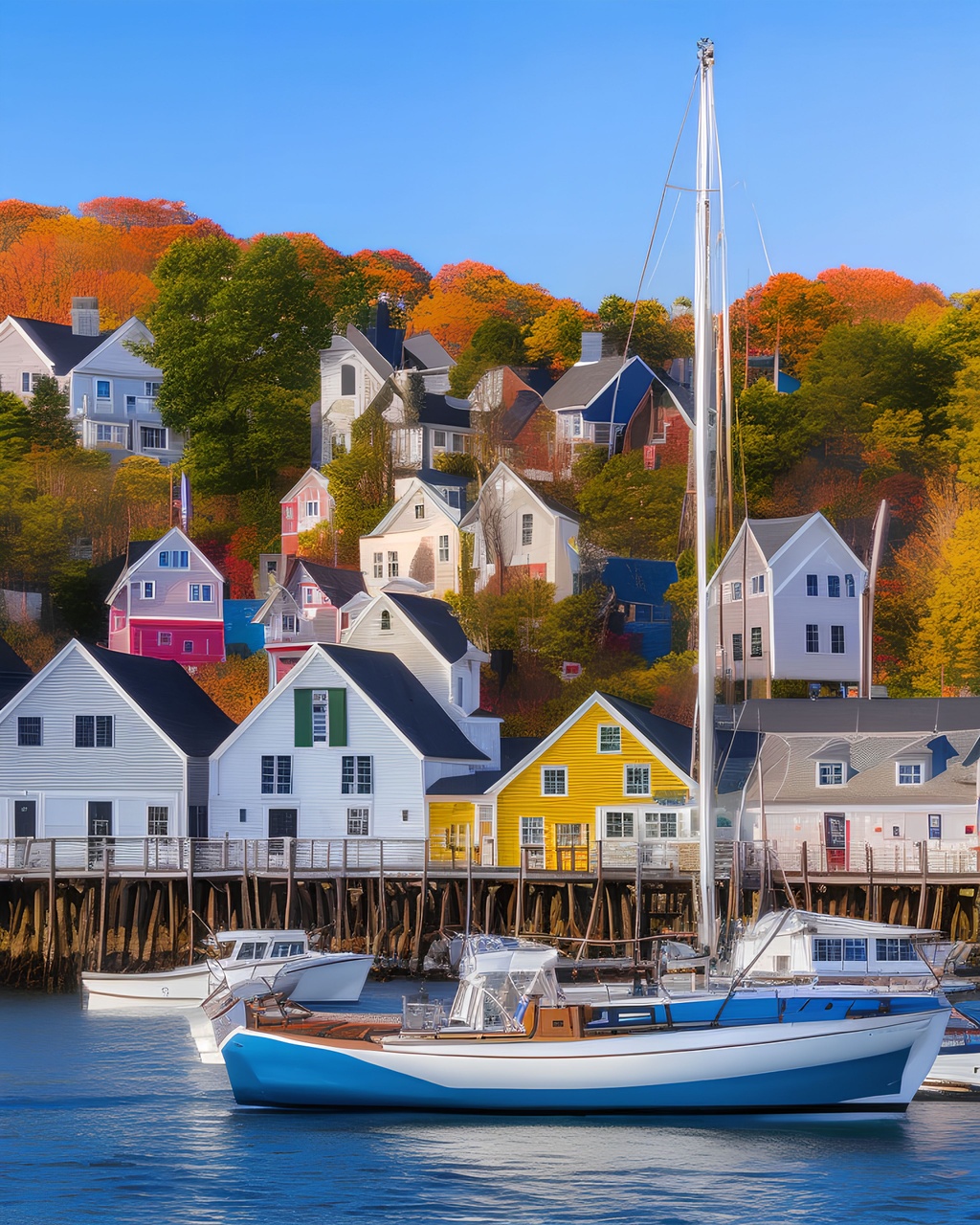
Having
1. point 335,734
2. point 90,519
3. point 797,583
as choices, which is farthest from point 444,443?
point 335,734

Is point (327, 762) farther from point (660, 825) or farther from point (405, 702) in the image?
point (660, 825)

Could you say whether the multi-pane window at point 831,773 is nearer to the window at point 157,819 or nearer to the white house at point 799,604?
the white house at point 799,604

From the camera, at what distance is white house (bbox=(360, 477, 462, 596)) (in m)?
93.6

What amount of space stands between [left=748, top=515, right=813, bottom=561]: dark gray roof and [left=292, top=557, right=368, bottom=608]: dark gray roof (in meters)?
20.7

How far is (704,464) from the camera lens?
3256 centimetres

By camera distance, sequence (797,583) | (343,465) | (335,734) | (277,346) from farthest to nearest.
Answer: (277,346) → (343,465) → (797,583) → (335,734)

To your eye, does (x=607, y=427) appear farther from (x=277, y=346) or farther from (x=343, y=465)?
(x=277, y=346)

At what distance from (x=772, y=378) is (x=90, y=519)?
141ft

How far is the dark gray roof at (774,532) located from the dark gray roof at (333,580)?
2066 cm

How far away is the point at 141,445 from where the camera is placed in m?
117

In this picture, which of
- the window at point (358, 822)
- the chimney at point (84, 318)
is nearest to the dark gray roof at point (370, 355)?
the chimney at point (84, 318)

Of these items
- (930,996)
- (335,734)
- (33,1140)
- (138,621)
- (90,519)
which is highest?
(90,519)

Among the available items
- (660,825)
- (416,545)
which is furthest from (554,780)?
(416,545)

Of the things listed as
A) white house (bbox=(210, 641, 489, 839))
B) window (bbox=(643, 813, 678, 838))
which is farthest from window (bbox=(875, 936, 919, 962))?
white house (bbox=(210, 641, 489, 839))
